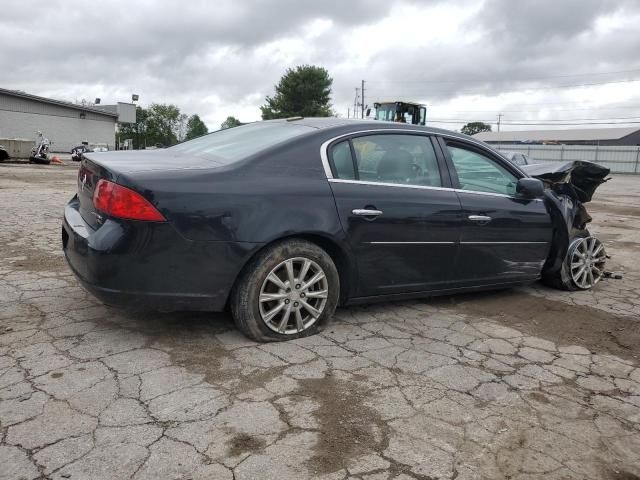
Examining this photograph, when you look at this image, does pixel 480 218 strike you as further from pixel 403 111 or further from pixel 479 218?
pixel 403 111

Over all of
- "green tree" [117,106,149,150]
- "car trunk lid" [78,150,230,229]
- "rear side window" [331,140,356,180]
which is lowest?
"car trunk lid" [78,150,230,229]

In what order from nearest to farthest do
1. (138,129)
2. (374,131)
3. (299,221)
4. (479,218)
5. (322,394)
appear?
1. (322,394)
2. (299,221)
3. (374,131)
4. (479,218)
5. (138,129)

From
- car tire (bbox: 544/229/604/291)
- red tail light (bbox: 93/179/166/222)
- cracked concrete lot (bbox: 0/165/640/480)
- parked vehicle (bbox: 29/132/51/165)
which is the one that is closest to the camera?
cracked concrete lot (bbox: 0/165/640/480)

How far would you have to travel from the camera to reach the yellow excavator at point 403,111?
26.3 m

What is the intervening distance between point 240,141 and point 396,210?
1.23 metres

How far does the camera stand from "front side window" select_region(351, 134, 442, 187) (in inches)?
147

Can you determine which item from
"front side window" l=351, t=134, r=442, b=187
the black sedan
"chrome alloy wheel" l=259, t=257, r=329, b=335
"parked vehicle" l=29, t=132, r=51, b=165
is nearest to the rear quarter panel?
the black sedan

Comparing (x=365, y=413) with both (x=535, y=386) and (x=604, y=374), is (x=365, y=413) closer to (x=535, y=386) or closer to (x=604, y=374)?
(x=535, y=386)

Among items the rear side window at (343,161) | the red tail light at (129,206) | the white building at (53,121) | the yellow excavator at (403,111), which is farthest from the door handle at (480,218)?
the white building at (53,121)

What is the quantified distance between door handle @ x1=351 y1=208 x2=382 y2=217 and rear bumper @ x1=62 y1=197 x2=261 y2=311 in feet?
2.48

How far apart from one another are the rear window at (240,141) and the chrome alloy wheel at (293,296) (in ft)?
2.58

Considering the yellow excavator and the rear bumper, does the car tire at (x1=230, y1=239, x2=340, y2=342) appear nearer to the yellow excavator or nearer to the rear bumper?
the rear bumper

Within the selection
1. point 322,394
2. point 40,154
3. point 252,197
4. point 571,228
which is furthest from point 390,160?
point 40,154

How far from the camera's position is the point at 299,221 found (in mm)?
3324
